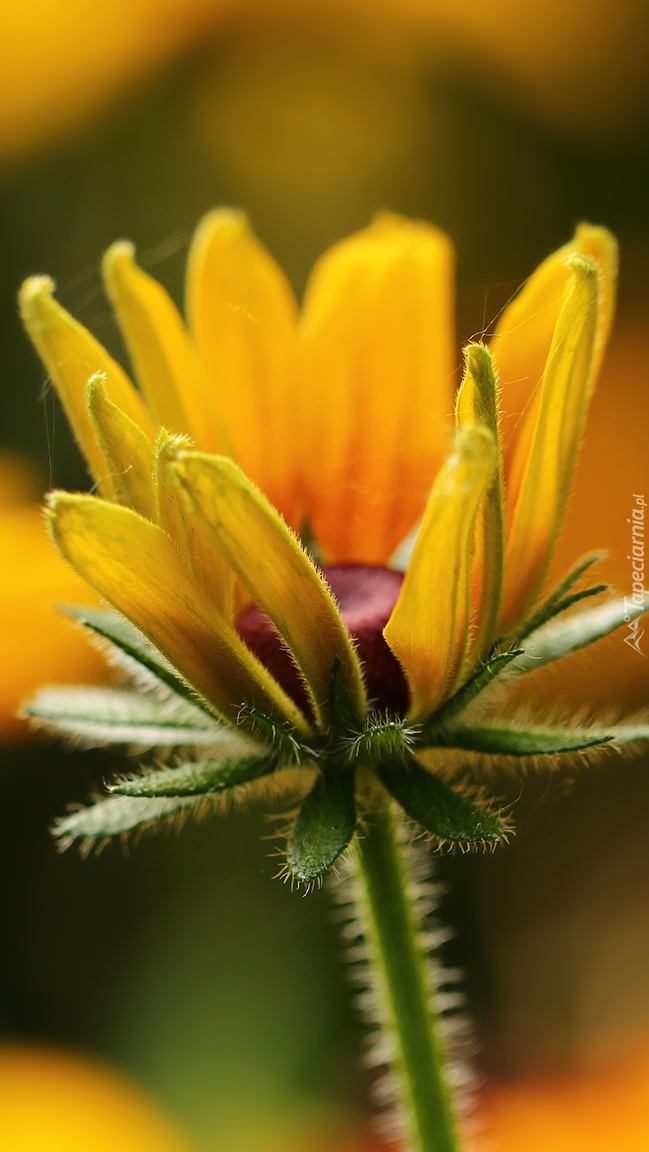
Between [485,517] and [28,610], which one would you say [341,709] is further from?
[28,610]

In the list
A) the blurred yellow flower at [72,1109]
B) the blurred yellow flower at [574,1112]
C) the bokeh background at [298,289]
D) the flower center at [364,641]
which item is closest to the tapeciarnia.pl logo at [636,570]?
the flower center at [364,641]

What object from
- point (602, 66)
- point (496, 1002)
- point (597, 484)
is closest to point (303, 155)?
point (602, 66)

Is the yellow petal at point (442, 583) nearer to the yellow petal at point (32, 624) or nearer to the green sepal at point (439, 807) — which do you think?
the green sepal at point (439, 807)

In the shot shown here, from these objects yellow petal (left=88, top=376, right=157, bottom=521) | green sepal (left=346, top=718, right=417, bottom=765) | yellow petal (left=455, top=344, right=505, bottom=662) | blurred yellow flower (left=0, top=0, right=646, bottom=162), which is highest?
blurred yellow flower (left=0, top=0, right=646, bottom=162)

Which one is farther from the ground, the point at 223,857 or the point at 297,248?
the point at 297,248

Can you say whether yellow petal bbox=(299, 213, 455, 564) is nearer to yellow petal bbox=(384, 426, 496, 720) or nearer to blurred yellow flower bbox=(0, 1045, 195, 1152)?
yellow petal bbox=(384, 426, 496, 720)

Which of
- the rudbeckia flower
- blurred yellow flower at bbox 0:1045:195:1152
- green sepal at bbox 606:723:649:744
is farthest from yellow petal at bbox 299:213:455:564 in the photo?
blurred yellow flower at bbox 0:1045:195:1152

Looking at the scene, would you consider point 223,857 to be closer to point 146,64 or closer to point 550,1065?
point 550,1065
